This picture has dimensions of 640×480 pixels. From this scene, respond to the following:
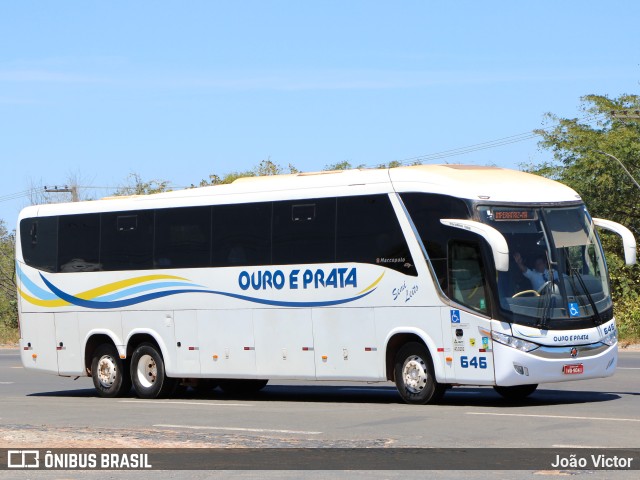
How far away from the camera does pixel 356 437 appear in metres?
14.9

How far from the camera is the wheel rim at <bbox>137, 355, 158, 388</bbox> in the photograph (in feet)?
77.4

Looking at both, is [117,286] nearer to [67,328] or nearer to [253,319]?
[67,328]

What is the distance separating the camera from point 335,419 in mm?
17391

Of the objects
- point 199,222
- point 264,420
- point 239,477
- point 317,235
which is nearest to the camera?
point 239,477

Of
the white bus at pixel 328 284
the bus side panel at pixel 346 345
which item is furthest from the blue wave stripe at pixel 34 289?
the bus side panel at pixel 346 345

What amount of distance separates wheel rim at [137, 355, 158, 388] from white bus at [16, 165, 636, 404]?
1.2 inches

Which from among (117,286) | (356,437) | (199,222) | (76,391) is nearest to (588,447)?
(356,437)

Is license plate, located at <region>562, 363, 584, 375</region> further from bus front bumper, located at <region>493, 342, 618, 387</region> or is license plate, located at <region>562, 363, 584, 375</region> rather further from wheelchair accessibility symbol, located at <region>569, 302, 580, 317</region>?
wheelchair accessibility symbol, located at <region>569, 302, 580, 317</region>

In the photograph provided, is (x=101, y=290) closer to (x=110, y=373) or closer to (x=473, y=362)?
(x=110, y=373)

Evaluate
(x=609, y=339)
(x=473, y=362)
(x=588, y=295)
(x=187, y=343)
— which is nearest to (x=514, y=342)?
(x=473, y=362)

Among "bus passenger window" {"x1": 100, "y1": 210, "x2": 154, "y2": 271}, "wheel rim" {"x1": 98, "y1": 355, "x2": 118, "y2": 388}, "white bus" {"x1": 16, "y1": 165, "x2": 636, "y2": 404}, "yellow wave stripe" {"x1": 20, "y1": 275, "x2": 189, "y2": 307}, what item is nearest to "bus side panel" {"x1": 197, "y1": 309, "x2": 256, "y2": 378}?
"white bus" {"x1": 16, "y1": 165, "x2": 636, "y2": 404}

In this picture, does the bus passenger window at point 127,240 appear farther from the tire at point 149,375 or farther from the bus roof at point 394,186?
the tire at point 149,375

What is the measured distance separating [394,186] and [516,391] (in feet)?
12.0

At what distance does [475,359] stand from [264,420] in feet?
10.5
